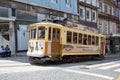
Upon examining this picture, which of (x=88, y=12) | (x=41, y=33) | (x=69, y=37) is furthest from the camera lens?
(x=88, y=12)

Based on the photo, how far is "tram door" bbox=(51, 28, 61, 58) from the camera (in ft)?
71.8

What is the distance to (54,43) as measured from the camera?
22016mm

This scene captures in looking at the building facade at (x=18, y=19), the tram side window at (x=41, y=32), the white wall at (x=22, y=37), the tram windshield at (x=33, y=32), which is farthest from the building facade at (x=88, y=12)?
the tram side window at (x=41, y=32)

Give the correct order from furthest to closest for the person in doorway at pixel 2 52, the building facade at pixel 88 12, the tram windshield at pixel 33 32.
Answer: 1. the building facade at pixel 88 12
2. the person in doorway at pixel 2 52
3. the tram windshield at pixel 33 32

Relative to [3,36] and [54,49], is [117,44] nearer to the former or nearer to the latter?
[3,36]

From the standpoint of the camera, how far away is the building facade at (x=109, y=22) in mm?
51562

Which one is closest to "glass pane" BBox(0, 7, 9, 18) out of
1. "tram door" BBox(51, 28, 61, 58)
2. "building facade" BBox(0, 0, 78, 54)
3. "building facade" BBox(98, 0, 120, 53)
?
"building facade" BBox(0, 0, 78, 54)

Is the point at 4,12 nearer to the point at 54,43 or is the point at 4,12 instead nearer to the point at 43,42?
the point at 54,43

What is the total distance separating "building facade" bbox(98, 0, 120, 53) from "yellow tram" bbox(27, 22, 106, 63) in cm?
2519

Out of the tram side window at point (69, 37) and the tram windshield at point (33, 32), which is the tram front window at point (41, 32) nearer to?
the tram windshield at point (33, 32)

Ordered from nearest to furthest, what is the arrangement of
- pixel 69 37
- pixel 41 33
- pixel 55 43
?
pixel 41 33
pixel 55 43
pixel 69 37

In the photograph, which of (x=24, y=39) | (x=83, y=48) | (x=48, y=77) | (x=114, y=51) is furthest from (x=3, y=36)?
(x=114, y=51)

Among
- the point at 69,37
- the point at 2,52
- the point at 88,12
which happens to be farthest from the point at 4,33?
the point at 88,12

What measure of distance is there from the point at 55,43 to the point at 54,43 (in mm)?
170
